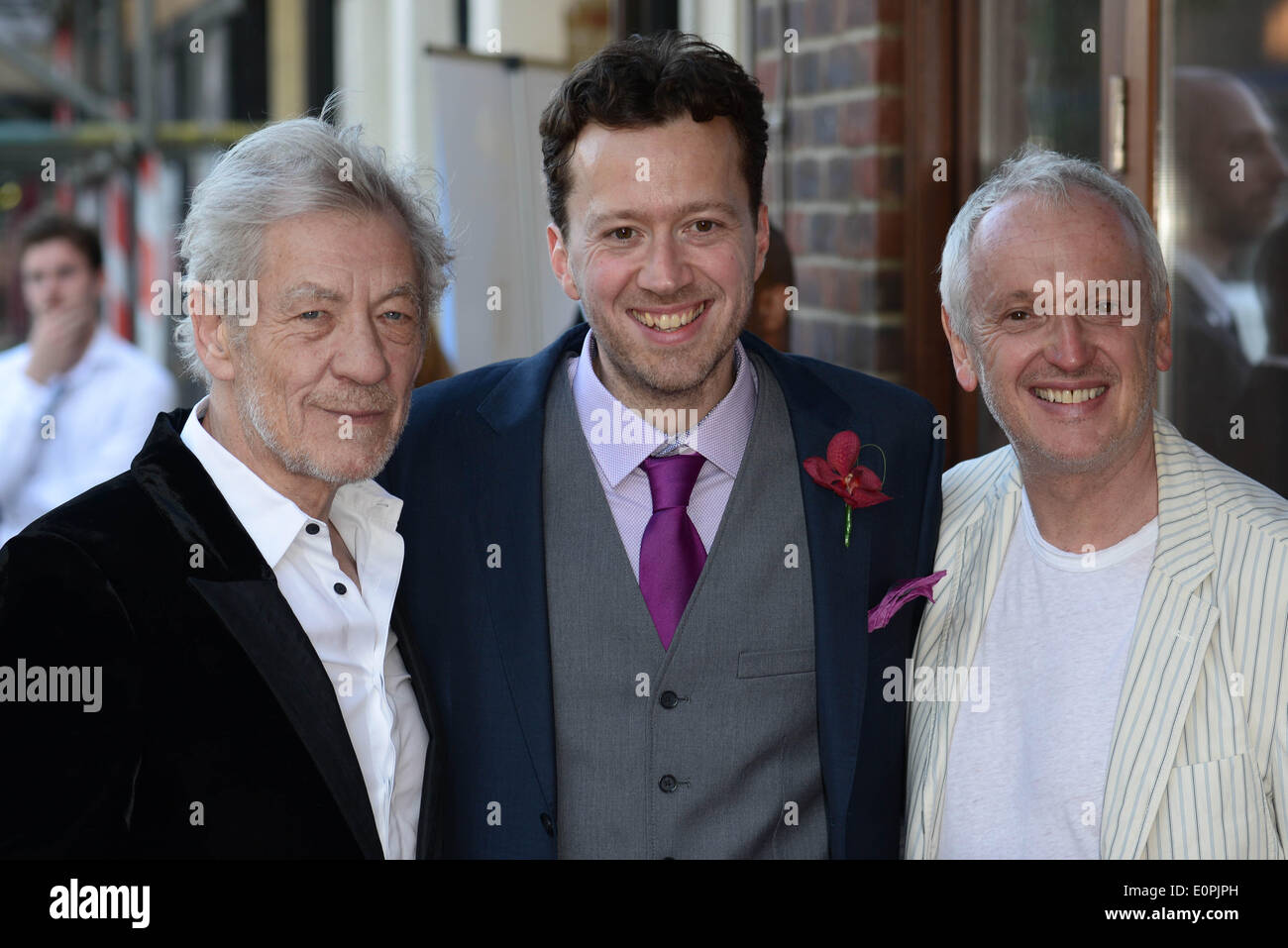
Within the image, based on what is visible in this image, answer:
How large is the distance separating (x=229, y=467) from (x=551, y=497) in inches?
19.9

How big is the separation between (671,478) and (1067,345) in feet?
1.99

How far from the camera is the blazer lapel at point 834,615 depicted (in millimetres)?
2029

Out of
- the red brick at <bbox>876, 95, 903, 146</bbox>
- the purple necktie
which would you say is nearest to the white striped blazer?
the purple necktie

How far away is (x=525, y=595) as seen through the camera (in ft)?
6.70

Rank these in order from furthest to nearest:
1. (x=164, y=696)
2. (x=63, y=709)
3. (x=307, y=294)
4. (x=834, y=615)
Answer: (x=834, y=615) < (x=307, y=294) < (x=164, y=696) < (x=63, y=709)

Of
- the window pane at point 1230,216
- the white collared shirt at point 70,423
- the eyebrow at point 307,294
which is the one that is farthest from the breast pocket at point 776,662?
the white collared shirt at point 70,423

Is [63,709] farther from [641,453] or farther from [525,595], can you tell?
[641,453]

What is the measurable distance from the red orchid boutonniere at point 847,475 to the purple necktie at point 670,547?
19cm

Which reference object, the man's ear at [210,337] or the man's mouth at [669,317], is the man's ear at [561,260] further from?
the man's ear at [210,337]

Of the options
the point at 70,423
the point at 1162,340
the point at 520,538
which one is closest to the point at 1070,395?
the point at 1162,340

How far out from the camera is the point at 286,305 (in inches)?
73.6

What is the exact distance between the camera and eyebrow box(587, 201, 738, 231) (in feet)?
7.01
